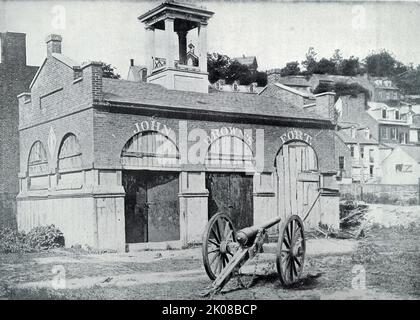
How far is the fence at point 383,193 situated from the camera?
3078 cm

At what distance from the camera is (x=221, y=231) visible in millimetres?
10250

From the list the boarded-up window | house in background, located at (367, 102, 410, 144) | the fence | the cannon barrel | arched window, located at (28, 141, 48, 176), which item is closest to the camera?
the cannon barrel

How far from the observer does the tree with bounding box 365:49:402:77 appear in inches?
545

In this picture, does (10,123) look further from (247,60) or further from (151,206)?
(247,60)

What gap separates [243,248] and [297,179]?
10.8 m

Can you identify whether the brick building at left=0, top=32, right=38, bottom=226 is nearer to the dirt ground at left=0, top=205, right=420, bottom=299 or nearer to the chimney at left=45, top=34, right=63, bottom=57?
the chimney at left=45, top=34, right=63, bottom=57

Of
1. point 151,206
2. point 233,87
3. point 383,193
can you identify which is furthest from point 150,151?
point 383,193

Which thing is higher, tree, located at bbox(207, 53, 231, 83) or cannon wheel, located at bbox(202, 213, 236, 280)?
tree, located at bbox(207, 53, 231, 83)

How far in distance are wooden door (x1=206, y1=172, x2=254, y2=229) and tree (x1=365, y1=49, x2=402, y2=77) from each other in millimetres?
6064

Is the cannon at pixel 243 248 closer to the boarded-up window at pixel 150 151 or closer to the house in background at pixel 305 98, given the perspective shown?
the boarded-up window at pixel 150 151

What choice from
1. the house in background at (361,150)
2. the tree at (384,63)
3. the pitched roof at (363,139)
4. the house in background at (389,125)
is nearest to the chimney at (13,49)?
the tree at (384,63)

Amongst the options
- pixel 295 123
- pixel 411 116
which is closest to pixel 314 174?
pixel 295 123

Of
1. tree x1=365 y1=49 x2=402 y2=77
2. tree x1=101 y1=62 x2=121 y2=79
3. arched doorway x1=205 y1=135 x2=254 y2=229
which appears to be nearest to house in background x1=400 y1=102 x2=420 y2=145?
tree x1=101 y1=62 x2=121 y2=79
